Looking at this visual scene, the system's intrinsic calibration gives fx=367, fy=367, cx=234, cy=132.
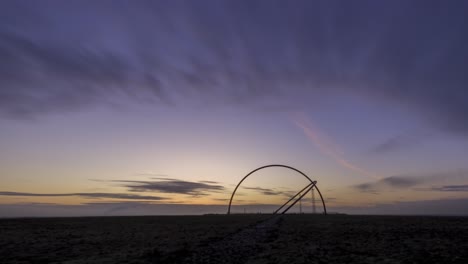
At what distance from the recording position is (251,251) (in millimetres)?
24797

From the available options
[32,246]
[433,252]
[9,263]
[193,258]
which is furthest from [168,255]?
[433,252]

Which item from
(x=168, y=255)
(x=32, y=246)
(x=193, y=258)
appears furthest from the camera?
(x=32, y=246)

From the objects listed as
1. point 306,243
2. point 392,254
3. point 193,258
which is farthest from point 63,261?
point 392,254

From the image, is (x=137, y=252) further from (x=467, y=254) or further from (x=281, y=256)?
(x=467, y=254)

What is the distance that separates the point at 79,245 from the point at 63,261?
8.47 meters

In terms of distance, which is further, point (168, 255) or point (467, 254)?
point (168, 255)

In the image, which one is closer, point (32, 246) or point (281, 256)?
point (281, 256)

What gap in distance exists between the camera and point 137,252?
83.2 feet

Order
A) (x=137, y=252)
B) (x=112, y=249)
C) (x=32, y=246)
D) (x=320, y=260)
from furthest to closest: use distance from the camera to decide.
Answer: (x=32, y=246) < (x=112, y=249) < (x=137, y=252) < (x=320, y=260)

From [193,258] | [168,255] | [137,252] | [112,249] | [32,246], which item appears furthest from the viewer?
[32,246]

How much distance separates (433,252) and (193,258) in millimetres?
15128

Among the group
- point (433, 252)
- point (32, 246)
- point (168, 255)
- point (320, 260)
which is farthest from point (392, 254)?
point (32, 246)

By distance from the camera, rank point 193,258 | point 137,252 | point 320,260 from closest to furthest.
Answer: point 320,260 → point 193,258 → point 137,252

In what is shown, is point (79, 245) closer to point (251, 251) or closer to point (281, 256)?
point (251, 251)
